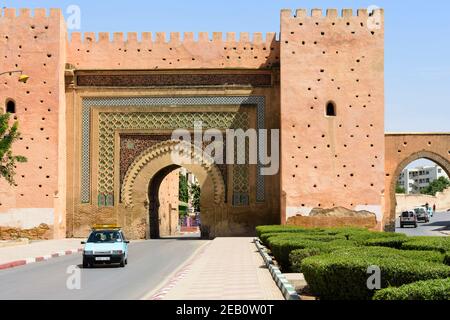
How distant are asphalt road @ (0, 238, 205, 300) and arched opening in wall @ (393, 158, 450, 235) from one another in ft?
38.4

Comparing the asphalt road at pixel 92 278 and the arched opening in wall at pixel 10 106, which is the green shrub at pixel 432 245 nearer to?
the asphalt road at pixel 92 278

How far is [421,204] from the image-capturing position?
72312 millimetres

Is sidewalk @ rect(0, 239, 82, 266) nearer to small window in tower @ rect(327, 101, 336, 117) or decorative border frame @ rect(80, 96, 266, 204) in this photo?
decorative border frame @ rect(80, 96, 266, 204)

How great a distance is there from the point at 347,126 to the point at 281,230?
708 cm

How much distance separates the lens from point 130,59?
1061 inches

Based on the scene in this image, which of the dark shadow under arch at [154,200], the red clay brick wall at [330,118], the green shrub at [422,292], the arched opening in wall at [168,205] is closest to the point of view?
the green shrub at [422,292]

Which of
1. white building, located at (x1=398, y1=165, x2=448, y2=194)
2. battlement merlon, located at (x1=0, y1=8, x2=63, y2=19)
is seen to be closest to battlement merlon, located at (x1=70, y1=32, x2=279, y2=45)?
battlement merlon, located at (x1=0, y1=8, x2=63, y2=19)

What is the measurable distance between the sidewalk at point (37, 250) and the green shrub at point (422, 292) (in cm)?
1129

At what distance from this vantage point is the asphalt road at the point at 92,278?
1027cm

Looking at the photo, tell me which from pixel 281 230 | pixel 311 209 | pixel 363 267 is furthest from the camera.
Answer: pixel 311 209

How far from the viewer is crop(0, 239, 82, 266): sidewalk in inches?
695

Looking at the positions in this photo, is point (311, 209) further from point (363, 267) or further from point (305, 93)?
point (363, 267)

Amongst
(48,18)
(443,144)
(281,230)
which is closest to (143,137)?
(48,18)

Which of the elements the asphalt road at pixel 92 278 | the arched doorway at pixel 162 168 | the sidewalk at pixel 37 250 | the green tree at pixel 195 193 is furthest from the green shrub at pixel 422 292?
the green tree at pixel 195 193
